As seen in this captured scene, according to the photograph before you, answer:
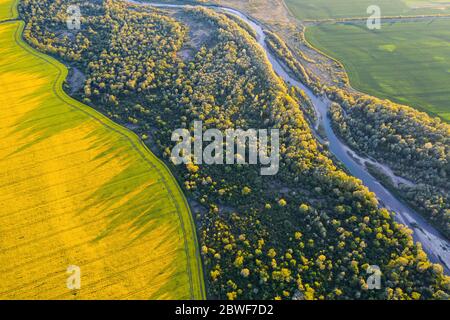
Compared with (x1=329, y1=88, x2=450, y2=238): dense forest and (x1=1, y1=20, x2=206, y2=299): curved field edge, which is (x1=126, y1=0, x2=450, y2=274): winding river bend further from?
(x1=1, y1=20, x2=206, y2=299): curved field edge

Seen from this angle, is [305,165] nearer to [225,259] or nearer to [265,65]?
[225,259]

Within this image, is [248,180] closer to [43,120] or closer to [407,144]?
[407,144]

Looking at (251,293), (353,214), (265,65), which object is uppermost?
(265,65)

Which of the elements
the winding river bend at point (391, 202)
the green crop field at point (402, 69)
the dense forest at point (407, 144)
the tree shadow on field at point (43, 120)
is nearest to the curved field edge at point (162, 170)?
the tree shadow on field at point (43, 120)

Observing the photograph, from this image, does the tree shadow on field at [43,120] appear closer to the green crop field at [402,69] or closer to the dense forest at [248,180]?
the dense forest at [248,180]

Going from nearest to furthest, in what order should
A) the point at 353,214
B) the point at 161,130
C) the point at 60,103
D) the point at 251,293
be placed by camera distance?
the point at 251,293, the point at 353,214, the point at 161,130, the point at 60,103

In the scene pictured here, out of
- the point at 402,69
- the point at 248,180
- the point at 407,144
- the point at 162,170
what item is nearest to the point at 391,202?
the point at 407,144

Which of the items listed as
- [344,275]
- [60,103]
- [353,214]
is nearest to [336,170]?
[353,214]
